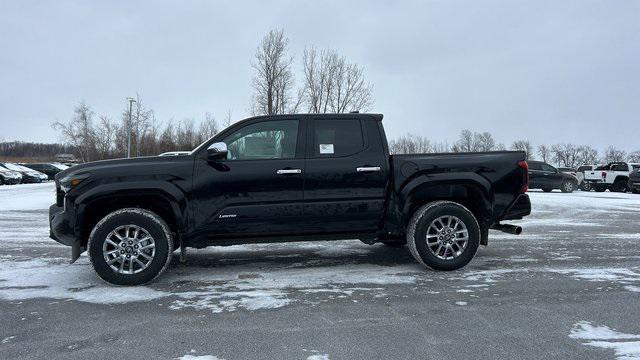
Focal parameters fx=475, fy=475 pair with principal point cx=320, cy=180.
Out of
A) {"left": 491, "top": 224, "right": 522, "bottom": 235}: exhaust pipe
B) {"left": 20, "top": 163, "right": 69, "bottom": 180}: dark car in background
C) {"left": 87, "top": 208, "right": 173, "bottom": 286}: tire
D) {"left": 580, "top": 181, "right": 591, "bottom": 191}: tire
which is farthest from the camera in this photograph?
{"left": 20, "top": 163, "right": 69, "bottom": 180}: dark car in background

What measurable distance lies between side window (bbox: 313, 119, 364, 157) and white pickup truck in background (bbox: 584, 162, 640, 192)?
2782 cm

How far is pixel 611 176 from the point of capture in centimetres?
2823

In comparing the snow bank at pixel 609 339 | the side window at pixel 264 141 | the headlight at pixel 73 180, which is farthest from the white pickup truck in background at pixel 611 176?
the headlight at pixel 73 180

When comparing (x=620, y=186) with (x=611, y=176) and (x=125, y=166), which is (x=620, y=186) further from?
(x=125, y=166)

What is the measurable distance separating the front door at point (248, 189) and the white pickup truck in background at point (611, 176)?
28538 mm

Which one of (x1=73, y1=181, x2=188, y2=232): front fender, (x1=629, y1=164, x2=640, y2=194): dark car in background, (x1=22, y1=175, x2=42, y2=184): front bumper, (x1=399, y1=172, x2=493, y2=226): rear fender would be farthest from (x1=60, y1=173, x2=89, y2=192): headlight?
(x1=22, y1=175, x2=42, y2=184): front bumper

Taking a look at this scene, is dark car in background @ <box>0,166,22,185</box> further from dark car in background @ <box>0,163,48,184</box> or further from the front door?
the front door

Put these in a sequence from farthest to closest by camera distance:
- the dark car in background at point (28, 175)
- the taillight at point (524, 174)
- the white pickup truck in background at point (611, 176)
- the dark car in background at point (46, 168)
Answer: the dark car in background at point (46, 168), the dark car in background at point (28, 175), the white pickup truck in background at point (611, 176), the taillight at point (524, 174)

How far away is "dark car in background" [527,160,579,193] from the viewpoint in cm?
2589

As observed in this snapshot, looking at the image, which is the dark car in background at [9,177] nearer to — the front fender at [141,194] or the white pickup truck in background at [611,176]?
the front fender at [141,194]

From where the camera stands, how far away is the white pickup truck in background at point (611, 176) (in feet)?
92.1

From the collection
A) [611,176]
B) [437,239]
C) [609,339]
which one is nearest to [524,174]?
[437,239]

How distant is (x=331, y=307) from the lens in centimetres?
445

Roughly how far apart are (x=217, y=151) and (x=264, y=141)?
625mm
